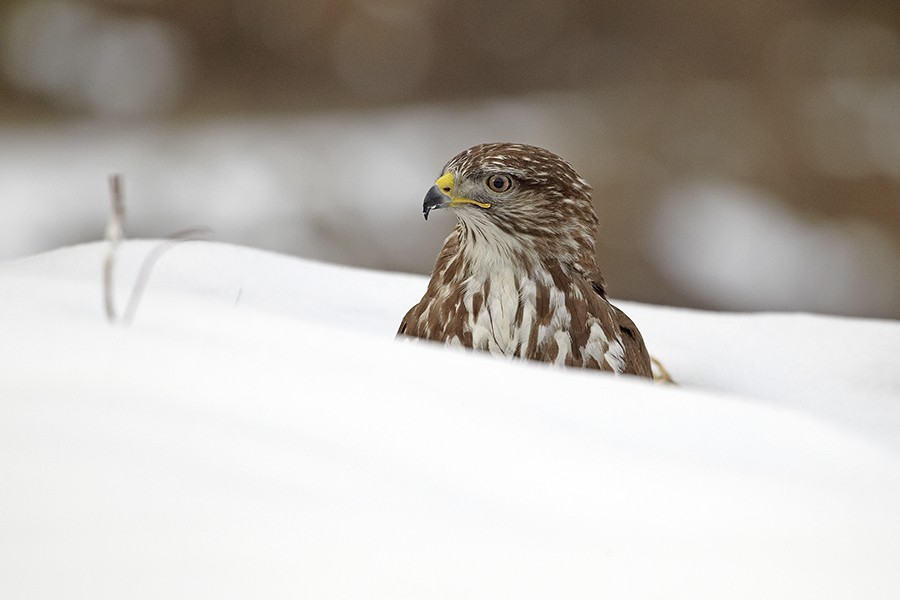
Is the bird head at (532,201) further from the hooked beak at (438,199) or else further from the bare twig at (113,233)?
the bare twig at (113,233)

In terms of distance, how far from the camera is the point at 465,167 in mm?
1009

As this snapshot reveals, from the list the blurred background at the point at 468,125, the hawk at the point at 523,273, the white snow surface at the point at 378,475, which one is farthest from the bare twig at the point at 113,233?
the blurred background at the point at 468,125

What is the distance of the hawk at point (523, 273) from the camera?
94cm

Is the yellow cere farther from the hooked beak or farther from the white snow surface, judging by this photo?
the white snow surface

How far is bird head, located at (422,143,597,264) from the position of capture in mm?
987

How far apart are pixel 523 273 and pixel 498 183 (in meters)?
0.11

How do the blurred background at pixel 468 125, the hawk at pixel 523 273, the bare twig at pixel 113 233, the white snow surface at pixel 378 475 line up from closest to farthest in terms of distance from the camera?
the white snow surface at pixel 378 475 → the bare twig at pixel 113 233 → the hawk at pixel 523 273 → the blurred background at pixel 468 125

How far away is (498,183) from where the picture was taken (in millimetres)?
1006

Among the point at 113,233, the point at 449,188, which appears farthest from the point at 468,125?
the point at 113,233

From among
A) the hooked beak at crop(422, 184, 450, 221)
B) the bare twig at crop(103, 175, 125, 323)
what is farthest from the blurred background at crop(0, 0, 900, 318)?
the bare twig at crop(103, 175, 125, 323)

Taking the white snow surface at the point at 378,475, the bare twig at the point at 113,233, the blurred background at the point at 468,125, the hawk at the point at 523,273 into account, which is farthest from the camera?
the blurred background at the point at 468,125

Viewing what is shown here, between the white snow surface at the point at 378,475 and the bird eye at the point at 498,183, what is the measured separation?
1.75 ft

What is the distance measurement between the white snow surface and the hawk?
44 centimetres

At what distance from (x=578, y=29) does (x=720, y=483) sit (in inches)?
115
